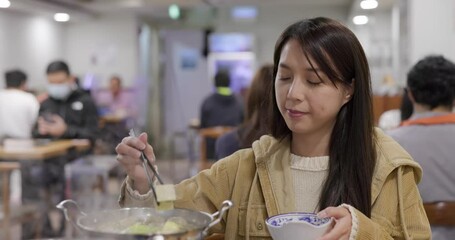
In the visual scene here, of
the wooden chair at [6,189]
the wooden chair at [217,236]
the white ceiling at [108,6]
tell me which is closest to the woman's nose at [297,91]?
the wooden chair at [217,236]

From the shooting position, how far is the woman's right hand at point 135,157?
1080mm

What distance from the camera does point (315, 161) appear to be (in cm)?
131

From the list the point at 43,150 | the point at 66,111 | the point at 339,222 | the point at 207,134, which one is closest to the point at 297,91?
the point at 339,222

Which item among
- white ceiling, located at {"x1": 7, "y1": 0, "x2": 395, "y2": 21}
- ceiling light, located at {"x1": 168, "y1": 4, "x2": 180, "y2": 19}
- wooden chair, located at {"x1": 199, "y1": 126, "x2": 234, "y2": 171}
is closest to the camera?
wooden chair, located at {"x1": 199, "y1": 126, "x2": 234, "y2": 171}

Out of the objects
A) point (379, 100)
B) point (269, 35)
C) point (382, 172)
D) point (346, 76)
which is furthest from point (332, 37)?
point (269, 35)

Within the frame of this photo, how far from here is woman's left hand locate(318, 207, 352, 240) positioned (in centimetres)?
99

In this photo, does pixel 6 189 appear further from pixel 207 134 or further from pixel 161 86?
pixel 161 86

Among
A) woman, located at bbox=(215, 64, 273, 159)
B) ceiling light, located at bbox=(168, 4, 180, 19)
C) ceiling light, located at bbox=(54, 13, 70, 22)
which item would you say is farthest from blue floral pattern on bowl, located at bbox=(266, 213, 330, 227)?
ceiling light, located at bbox=(54, 13, 70, 22)

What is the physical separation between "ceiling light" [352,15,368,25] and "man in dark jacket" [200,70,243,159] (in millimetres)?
3221

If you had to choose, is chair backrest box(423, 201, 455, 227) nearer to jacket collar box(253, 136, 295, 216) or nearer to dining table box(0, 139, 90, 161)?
jacket collar box(253, 136, 295, 216)

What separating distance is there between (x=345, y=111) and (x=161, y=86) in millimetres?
9070

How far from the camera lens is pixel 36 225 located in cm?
429

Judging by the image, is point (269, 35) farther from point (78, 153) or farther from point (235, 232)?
point (235, 232)

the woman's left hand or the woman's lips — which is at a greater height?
the woman's lips
